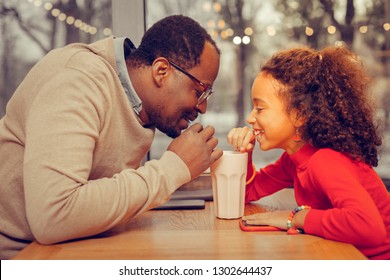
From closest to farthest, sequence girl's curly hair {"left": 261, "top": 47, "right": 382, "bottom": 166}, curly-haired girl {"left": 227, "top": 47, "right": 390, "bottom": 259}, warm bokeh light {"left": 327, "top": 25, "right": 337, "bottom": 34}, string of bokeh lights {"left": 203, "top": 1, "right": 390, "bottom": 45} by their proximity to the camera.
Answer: curly-haired girl {"left": 227, "top": 47, "right": 390, "bottom": 259} < girl's curly hair {"left": 261, "top": 47, "right": 382, "bottom": 166} < string of bokeh lights {"left": 203, "top": 1, "right": 390, "bottom": 45} < warm bokeh light {"left": 327, "top": 25, "right": 337, "bottom": 34}

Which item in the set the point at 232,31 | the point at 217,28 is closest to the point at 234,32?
the point at 232,31

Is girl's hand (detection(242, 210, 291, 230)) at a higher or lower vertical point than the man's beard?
lower

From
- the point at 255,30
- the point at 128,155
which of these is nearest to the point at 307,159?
the point at 128,155

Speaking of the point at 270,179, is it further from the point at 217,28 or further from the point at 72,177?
the point at 217,28

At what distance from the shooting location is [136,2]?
1.92 metres

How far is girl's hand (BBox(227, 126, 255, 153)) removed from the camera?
52.4 inches

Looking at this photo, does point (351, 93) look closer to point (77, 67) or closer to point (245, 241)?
point (245, 241)

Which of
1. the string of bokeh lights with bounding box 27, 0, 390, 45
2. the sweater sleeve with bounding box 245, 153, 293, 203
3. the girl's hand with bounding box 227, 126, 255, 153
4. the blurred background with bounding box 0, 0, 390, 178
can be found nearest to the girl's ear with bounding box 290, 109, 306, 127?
the girl's hand with bounding box 227, 126, 255, 153

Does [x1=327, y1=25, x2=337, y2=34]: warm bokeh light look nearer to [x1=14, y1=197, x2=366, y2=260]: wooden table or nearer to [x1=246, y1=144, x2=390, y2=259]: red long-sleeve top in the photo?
[x1=246, y1=144, x2=390, y2=259]: red long-sleeve top

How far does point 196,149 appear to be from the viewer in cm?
113

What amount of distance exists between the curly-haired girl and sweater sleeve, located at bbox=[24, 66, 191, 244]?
10.5 inches

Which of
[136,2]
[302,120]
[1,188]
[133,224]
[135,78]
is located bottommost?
[133,224]

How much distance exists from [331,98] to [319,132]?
96 mm
